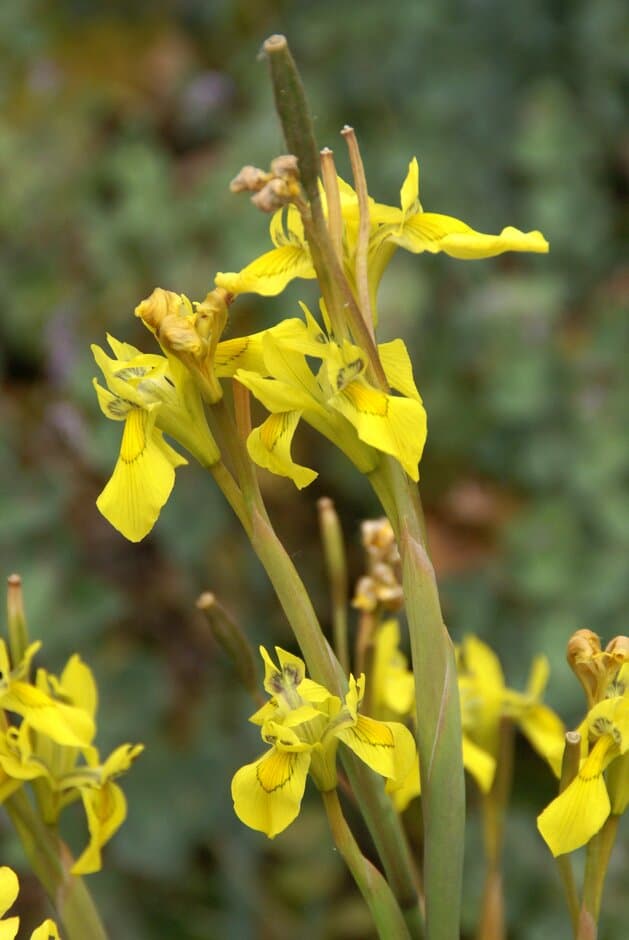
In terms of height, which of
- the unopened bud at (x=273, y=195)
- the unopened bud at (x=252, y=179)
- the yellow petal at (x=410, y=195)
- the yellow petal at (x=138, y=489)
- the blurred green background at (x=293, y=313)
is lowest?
the blurred green background at (x=293, y=313)

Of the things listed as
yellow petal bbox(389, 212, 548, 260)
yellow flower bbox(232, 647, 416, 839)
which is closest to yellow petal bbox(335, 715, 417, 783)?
yellow flower bbox(232, 647, 416, 839)

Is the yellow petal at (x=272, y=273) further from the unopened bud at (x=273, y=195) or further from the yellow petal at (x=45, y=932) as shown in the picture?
the yellow petal at (x=45, y=932)

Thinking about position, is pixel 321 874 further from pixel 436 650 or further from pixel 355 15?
pixel 355 15

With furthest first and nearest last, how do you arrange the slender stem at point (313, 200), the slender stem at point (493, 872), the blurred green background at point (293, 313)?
the blurred green background at point (293, 313) → the slender stem at point (493, 872) → the slender stem at point (313, 200)

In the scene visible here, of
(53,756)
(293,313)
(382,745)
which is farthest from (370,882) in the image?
(293,313)

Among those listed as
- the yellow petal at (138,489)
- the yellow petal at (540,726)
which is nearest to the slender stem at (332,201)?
the yellow petal at (138,489)

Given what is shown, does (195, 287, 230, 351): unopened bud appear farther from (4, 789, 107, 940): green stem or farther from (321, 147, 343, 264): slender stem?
(4, 789, 107, 940): green stem
